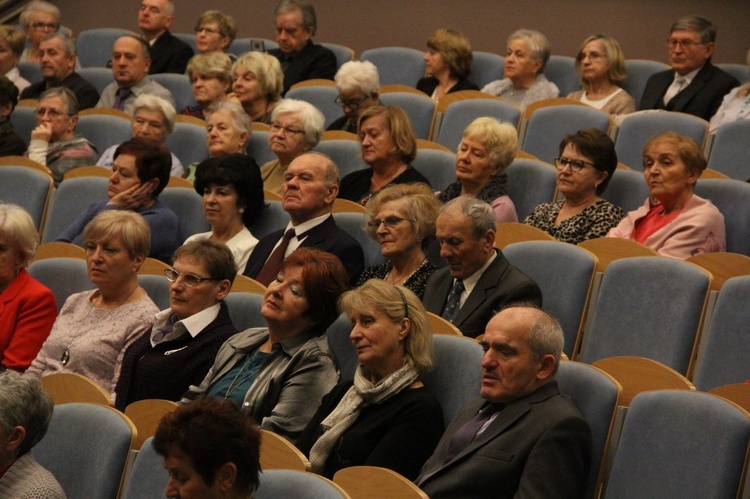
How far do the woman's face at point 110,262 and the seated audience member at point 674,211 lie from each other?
1.60m

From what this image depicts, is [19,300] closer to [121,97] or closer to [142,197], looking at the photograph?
[142,197]

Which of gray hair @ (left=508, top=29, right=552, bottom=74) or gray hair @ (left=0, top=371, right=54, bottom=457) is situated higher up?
gray hair @ (left=508, top=29, right=552, bottom=74)

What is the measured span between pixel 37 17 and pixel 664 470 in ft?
17.9

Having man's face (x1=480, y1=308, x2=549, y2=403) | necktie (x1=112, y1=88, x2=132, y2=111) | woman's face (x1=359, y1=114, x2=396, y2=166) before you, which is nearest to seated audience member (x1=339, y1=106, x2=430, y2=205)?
woman's face (x1=359, y1=114, x2=396, y2=166)

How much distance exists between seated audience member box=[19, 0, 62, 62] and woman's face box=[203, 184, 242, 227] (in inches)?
126

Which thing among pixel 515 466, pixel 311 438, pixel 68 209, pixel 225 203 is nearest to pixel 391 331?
pixel 311 438

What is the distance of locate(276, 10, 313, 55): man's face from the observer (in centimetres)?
621

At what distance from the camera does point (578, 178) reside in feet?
13.1

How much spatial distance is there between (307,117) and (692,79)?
1833 millimetres

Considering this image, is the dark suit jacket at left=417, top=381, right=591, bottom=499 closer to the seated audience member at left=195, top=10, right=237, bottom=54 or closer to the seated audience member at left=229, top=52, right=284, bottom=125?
the seated audience member at left=229, top=52, right=284, bottom=125

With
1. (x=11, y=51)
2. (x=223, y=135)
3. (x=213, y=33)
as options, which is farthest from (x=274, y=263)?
(x=11, y=51)

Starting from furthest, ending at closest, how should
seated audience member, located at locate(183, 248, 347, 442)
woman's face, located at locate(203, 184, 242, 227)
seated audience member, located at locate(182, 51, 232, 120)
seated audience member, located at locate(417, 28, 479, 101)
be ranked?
1. seated audience member, located at locate(417, 28, 479, 101)
2. seated audience member, located at locate(182, 51, 232, 120)
3. woman's face, located at locate(203, 184, 242, 227)
4. seated audience member, located at locate(183, 248, 347, 442)

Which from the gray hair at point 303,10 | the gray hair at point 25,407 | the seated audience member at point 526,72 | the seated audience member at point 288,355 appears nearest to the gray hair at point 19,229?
the seated audience member at point 288,355

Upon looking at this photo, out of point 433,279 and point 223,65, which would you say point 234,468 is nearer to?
point 433,279
